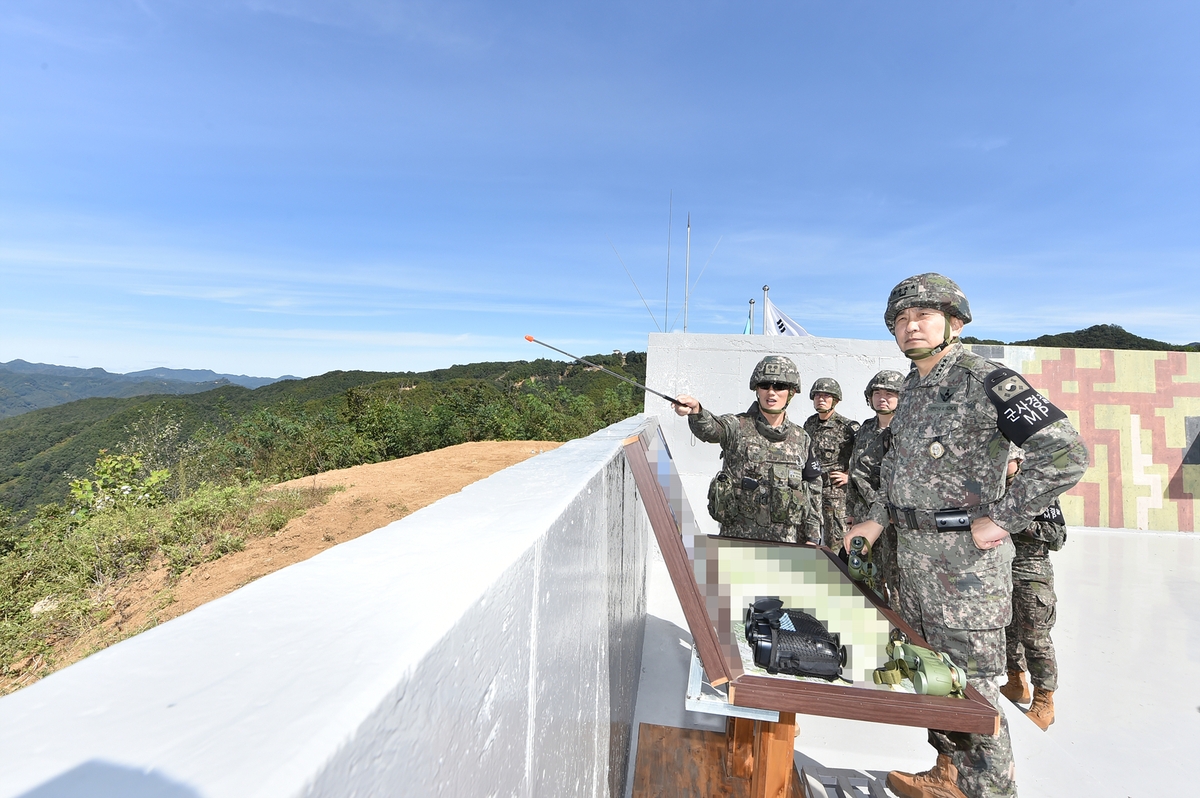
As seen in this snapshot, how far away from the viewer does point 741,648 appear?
6.05 feet

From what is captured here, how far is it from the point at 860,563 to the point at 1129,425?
305 inches

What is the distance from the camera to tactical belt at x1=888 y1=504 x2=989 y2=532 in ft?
7.09

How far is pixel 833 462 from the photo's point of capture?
432cm

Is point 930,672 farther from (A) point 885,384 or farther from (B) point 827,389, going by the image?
(B) point 827,389

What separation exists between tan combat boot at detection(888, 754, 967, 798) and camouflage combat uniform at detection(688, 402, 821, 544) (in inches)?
50.5

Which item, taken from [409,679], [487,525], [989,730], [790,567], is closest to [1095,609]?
[790,567]

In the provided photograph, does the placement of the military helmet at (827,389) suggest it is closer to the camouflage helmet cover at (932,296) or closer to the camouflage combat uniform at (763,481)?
the camouflage combat uniform at (763,481)

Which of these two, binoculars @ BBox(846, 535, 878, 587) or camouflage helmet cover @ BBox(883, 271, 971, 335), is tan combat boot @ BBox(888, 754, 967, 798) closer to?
binoculars @ BBox(846, 535, 878, 587)

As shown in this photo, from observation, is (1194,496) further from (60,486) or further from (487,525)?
(60,486)

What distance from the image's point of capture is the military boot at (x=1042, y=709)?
9.79 ft

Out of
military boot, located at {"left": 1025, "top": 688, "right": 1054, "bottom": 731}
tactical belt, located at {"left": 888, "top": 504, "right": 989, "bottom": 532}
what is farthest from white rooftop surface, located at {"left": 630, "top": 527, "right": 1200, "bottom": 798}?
tactical belt, located at {"left": 888, "top": 504, "right": 989, "bottom": 532}

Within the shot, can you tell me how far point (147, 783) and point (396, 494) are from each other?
8946mm

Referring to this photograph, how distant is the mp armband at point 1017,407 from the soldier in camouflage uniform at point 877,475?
73cm

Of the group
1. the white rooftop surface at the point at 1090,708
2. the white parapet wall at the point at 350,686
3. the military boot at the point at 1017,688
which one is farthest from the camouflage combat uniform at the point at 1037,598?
the white parapet wall at the point at 350,686
